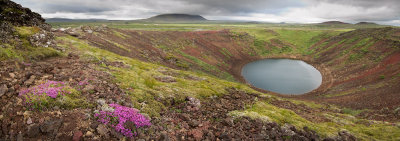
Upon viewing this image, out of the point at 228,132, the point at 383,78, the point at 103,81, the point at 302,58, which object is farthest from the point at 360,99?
the point at 302,58

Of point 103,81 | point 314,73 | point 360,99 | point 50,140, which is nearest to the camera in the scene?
point 50,140

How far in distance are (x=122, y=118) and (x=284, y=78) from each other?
70.4 meters

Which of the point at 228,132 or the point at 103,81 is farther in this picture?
the point at 103,81

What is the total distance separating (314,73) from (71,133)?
86.5 meters

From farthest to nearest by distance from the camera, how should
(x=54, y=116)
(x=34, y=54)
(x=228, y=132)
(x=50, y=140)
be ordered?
(x=34, y=54) → (x=228, y=132) → (x=54, y=116) → (x=50, y=140)

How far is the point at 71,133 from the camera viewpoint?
8.10m

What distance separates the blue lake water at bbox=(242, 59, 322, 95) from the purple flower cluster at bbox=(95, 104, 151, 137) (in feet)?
172

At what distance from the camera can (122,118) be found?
32.4 ft

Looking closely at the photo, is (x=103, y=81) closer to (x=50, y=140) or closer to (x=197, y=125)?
(x=50, y=140)

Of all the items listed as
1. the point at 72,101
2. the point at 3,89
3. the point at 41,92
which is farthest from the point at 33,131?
the point at 3,89

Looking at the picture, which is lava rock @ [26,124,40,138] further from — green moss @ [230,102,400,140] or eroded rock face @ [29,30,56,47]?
eroded rock face @ [29,30,56,47]

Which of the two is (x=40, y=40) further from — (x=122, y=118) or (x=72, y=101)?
(x=122, y=118)

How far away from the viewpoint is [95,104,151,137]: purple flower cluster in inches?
362

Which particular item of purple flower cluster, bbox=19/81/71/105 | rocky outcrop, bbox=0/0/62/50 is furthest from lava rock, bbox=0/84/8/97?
rocky outcrop, bbox=0/0/62/50
